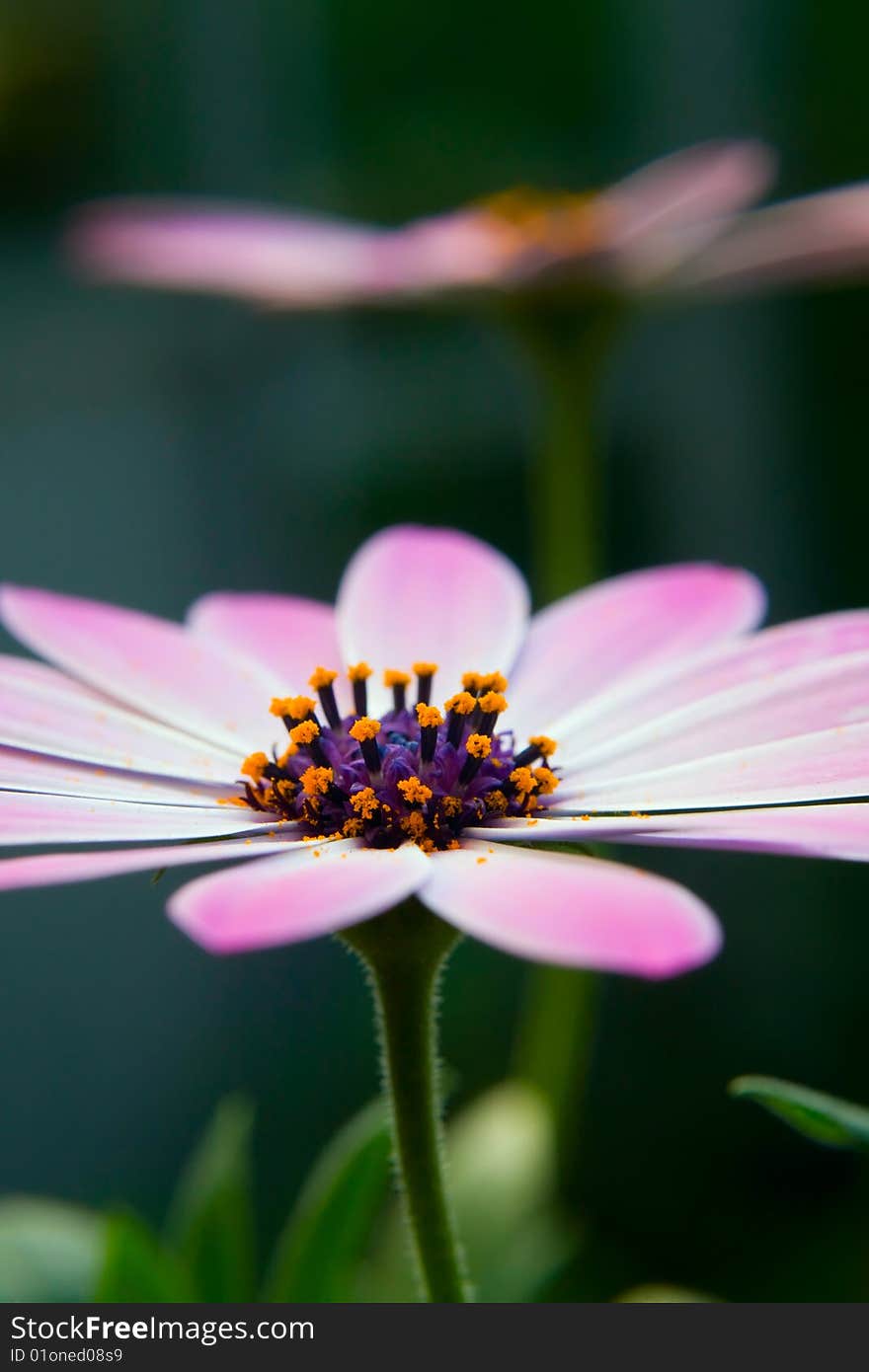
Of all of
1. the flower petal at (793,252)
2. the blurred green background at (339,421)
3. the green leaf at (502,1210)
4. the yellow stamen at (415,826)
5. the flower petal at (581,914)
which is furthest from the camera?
the blurred green background at (339,421)

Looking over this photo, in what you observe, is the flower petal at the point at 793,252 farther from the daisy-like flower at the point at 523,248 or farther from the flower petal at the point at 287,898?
the flower petal at the point at 287,898

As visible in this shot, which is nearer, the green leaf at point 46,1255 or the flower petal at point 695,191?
the green leaf at point 46,1255

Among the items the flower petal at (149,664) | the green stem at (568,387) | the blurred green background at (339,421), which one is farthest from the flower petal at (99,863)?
the blurred green background at (339,421)

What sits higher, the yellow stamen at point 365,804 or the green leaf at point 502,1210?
the yellow stamen at point 365,804

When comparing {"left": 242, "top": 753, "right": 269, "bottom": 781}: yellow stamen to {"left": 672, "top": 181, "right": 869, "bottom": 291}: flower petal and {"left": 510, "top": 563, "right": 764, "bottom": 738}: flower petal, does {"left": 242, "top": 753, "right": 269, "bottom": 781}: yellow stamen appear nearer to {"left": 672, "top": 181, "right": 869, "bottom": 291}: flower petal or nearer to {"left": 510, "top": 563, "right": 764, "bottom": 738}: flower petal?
{"left": 510, "top": 563, "right": 764, "bottom": 738}: flower petal

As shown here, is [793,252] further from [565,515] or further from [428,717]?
[428,717]

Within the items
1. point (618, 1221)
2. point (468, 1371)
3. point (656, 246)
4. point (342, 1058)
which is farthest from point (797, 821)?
point (342, 1058)

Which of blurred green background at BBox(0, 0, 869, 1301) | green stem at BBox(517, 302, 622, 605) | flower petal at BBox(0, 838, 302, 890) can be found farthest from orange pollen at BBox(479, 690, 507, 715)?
blurred green background at BBox(0, 0, 869, 1301)

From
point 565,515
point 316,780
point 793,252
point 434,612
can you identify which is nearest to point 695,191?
point 793,252
